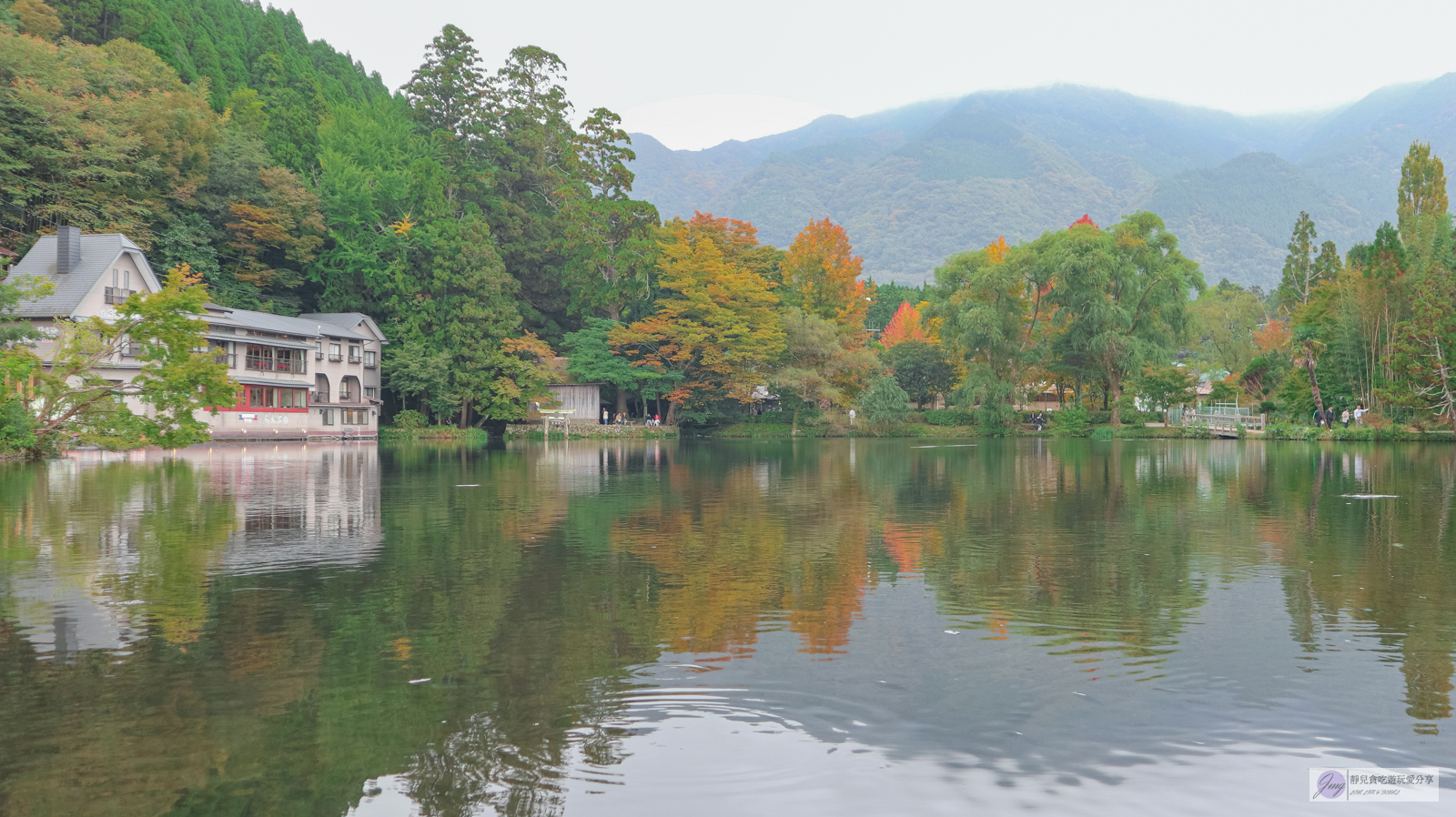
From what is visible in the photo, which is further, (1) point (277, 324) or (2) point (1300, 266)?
(2) point (1300, 266)

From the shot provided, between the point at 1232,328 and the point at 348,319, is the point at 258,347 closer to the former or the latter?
the point at 348,319

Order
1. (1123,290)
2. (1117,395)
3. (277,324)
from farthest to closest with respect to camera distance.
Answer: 1. (1117,395)
2. (1123,290)
3. (277,324)

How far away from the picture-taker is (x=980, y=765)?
15.7 ft

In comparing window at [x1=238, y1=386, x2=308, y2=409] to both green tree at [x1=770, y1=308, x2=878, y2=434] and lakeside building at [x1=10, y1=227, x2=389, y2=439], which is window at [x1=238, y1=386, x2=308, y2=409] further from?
green tree at [x1=770, y1=308, x2=878, y2=434]

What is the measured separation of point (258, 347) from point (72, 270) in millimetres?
10145

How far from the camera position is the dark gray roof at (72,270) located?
42219mm

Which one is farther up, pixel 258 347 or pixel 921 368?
pixel 258 347

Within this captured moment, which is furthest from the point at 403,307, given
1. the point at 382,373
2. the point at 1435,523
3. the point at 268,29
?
the point at 1435,523

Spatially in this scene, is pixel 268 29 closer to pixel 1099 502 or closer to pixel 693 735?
pixel 1099 502

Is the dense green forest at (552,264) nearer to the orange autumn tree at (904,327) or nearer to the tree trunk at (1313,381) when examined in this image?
the tree trunk at (1313,381)

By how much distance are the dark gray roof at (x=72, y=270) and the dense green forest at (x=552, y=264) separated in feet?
9.77
